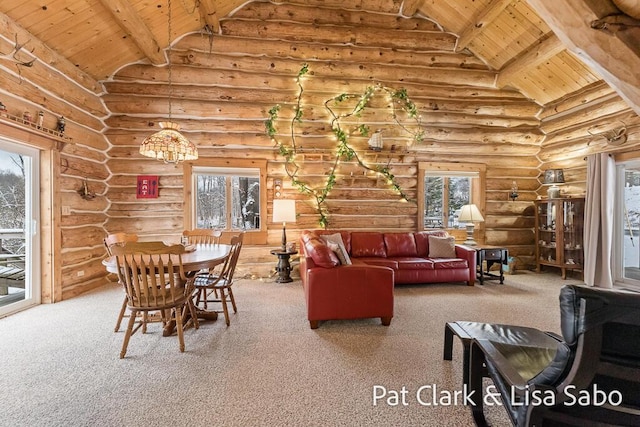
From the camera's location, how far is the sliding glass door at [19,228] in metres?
A: 3.35

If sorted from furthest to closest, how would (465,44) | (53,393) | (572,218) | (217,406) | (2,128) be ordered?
(465,44), (572,218), (2,128), (53,393), (217,406)

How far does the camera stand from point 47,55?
11.7ft

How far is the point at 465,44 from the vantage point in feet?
17.6

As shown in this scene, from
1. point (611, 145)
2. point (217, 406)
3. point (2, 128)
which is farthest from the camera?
point (611, 145)

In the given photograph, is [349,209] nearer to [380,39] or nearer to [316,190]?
[316,190]

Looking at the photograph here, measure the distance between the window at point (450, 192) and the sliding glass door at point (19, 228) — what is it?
626 centimetres

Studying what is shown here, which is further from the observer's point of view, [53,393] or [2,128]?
[2,128]

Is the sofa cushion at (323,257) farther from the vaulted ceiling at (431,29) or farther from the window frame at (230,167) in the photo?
the vaulted ceiling at (431,29)

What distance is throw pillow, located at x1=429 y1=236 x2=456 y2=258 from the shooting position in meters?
4.81

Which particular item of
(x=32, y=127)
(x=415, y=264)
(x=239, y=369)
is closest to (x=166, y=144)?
(x=32, y=127)

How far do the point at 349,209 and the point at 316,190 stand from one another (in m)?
0.75

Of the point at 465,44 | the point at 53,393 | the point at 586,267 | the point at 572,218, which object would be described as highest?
the point at 465,44

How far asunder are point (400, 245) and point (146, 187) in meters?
4.69

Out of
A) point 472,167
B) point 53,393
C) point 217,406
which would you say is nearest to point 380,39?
point 472,167
